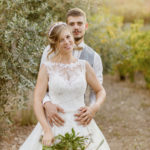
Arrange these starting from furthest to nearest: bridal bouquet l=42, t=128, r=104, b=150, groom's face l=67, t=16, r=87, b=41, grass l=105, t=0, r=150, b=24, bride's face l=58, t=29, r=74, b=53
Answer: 1. grass l=105, t=0, r=150, b=24
2. groom's face l=67, t=16, r=87, b=41
3. bride's face l=58, t=29, r=74, b=53
4. bridal bouquet l=42, t=128, r=104, b=150

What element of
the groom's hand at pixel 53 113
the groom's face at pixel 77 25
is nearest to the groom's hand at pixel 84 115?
the groom's hand at pixel 53 113

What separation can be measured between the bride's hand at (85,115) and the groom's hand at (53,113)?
175 mm

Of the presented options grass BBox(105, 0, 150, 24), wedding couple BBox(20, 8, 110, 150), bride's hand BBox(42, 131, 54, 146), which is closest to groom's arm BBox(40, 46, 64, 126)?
wedding couple BBox(20, 8, 110, 150)

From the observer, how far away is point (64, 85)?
266 cm

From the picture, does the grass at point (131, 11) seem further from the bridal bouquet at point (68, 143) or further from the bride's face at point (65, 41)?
the bridal bouquet at point (68, 143)

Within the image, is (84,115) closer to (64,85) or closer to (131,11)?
(64,85)

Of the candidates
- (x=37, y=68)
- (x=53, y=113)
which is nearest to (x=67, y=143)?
(x=53, y=113)

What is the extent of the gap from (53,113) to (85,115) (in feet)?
1.05

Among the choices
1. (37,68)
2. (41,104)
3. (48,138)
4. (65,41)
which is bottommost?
(37,68)

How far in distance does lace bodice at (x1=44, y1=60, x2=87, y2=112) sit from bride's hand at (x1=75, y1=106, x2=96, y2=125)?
0.08 meters

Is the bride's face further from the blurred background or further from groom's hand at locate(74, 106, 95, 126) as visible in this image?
the blurred background

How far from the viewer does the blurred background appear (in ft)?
14.0

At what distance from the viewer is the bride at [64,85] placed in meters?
2.66

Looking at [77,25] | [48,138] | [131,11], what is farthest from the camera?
[131,11]
